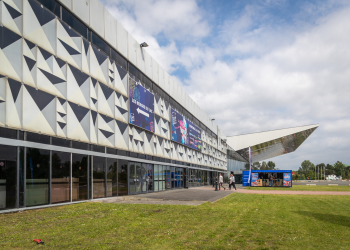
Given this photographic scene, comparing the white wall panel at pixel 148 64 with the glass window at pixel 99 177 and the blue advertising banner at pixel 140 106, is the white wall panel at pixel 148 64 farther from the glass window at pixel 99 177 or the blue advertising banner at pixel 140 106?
the glass window at pixel 99 177

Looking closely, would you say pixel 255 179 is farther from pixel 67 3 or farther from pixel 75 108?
pixel 67 3

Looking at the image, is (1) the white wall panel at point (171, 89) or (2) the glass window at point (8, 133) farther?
(1) the white wall panel at point (171, 89)

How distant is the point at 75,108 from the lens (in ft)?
50.9

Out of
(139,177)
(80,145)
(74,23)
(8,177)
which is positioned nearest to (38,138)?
(8,177)

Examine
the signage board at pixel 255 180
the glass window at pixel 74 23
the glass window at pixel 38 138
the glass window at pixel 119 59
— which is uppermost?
the glass window at pixel 74 23

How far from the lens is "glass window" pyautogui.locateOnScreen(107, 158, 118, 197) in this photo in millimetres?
18984

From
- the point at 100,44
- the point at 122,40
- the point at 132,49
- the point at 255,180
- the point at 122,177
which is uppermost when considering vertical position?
the point at 122,40

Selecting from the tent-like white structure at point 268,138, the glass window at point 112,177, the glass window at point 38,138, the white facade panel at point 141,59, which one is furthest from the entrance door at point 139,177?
the tent-like white structure at point 268,138

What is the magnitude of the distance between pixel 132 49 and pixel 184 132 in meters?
15.6

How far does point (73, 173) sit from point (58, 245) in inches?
361

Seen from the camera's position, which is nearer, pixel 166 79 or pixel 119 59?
pixel 119 59

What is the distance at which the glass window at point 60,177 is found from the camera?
1379 centimetres

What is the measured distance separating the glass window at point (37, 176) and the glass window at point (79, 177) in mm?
2075

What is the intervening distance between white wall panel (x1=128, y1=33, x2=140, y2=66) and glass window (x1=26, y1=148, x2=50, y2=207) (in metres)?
11.8
